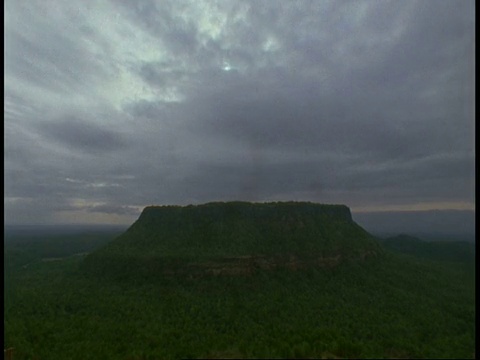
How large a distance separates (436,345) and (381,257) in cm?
3426

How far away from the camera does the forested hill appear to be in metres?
47.1

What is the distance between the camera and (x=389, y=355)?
20875 millimetres

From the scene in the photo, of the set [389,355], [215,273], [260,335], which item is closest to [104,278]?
[215,273]

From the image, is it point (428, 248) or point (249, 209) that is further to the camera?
point (428, 248)

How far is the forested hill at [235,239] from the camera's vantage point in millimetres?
47062

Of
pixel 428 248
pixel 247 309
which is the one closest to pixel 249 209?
pixel 247 309

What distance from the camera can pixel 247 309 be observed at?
34.8 metres

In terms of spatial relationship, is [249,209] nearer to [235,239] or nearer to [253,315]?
[235,239]

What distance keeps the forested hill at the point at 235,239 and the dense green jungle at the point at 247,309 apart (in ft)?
1.67

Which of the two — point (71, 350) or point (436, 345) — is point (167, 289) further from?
point (436, 345)

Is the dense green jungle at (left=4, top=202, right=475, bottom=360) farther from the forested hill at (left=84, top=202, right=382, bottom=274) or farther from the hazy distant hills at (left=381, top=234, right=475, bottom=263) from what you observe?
the hazy distant hills at (left=381, top=234, right=475, bottom=263)

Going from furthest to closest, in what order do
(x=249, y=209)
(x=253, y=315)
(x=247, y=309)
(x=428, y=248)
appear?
(x=428, y=248)
(x=249, y=209)
(x=247, y=309)
(x=253, y=315)

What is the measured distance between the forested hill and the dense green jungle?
508 mm

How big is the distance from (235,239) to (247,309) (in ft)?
57.6
